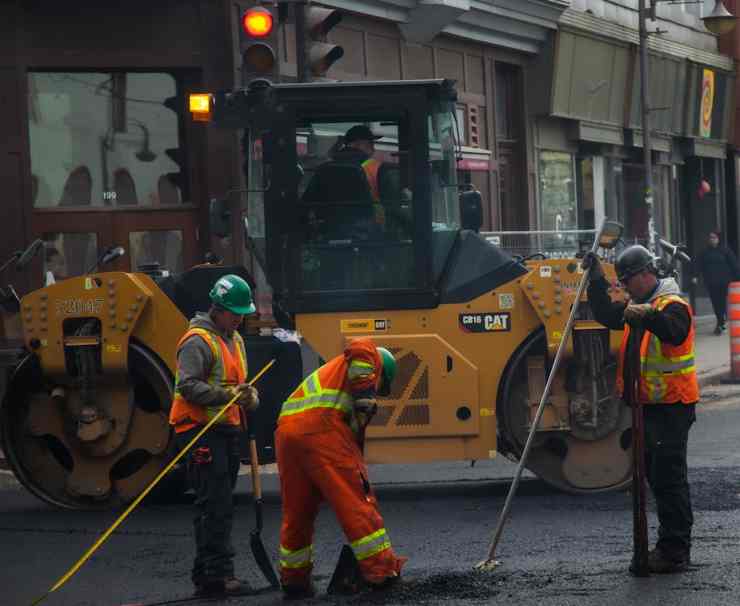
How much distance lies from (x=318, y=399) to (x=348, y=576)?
33.9 inches

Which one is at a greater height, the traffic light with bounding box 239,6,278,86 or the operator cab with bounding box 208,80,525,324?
the traffic light with bounding box 239,6,278,86

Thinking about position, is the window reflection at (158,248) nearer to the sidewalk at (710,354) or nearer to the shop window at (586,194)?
the sidewalk at (710,354)

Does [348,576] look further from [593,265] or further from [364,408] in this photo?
[593,265]

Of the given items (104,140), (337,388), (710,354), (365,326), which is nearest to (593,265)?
(337,388)

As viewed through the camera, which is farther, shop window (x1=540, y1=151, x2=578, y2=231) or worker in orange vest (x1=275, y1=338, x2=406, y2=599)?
shop window (x1=540, y1=151, x2=578, y2=231)

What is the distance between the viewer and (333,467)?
27.7 ft

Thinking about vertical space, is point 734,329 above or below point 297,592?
above

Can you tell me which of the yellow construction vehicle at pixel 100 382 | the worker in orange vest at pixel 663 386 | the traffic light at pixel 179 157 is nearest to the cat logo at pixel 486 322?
the yellow construction vehicle at pixel 100 382

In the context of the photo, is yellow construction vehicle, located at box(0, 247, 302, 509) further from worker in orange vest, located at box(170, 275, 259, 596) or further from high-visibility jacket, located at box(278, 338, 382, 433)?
high-visibility jacket, located at box(278, 338, 382, 433)

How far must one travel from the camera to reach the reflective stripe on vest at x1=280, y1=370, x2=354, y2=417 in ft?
28.0

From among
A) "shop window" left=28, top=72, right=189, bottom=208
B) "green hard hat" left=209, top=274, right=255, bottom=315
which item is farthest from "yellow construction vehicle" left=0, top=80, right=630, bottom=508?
"shop window" left=28, top=72, right=189, bottom=208

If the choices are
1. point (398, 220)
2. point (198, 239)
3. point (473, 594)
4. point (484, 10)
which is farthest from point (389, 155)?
point (484, 10)

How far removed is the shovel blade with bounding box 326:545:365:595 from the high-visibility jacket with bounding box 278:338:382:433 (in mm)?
636

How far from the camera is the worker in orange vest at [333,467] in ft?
27.7
